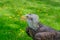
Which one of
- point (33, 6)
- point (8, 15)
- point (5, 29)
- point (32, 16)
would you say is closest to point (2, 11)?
point (8, 15)

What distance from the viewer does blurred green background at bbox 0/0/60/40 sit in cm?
1111

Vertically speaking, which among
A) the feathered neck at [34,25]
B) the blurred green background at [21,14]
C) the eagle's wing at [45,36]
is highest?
the feathered neck at [34,25]

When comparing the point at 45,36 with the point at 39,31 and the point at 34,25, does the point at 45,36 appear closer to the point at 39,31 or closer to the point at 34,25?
the point at 39,31

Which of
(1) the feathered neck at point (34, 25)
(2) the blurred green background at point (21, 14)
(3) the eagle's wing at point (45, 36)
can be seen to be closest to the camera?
(3) the eagle's wing at point (45, 36)

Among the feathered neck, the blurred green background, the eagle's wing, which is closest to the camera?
the eagle's wing

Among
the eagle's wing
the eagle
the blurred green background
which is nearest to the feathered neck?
the eagle

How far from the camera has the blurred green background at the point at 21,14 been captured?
438 inches

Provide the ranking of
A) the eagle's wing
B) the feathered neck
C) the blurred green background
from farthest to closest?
1. the blurred green background
2. the feathered neck
3. the eagle's wing

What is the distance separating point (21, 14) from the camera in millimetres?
13945

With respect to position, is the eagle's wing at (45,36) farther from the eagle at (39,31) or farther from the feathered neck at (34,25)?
the feathered neck at (34,25)

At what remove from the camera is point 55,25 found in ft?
41.5

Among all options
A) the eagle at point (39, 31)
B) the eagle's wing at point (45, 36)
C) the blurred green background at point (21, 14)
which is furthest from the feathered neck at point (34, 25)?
the blurred green background at point (21, 14)

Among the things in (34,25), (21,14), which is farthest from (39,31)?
(21,14)

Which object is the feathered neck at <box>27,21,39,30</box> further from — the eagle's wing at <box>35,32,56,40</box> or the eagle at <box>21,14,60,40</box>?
the eagle's wing at <box>35,32,56,40</box>
